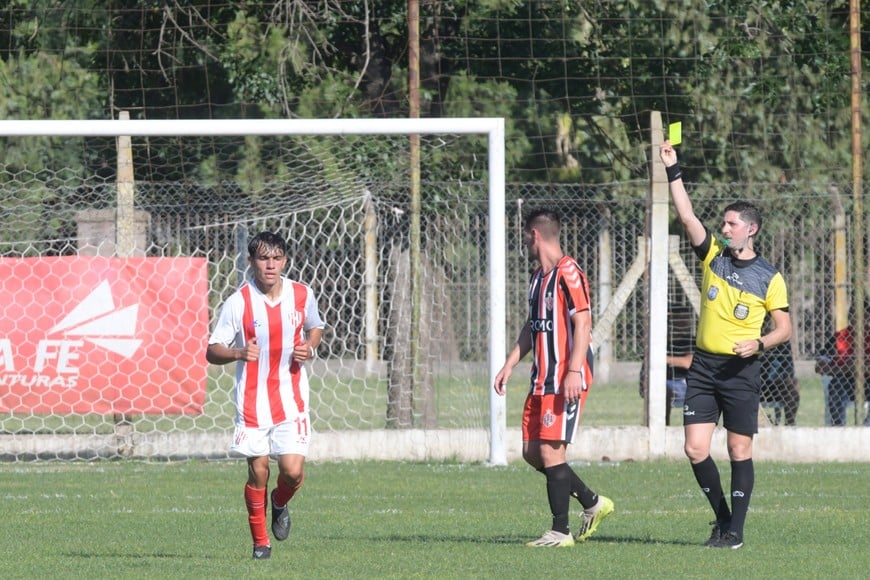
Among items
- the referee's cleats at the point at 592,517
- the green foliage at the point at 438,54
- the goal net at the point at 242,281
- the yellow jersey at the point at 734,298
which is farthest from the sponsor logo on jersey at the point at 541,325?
the green foliage at the point at 438,54

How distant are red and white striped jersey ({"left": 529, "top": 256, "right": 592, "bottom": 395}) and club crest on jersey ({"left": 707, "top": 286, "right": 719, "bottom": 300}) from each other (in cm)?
69

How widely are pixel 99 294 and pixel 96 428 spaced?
4.89ft

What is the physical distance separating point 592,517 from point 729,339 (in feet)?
4.31

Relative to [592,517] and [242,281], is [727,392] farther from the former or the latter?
[242,281]

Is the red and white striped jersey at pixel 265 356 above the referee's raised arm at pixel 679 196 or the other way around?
the other way around

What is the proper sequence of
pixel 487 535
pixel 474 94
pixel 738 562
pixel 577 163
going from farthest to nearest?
1. pixel 577 163
2. pixel 474 94
3. pixel 487 535
4. pixel 738 562

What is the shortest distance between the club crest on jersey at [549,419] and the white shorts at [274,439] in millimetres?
1361

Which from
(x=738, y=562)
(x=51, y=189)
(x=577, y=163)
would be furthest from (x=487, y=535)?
(x=577, y=163)

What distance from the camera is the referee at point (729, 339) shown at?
862 centimetres

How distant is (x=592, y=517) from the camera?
893 cm

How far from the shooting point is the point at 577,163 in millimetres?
22062

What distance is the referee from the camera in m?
8.62

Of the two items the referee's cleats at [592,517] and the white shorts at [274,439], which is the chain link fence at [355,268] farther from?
the white shorts at [274,439]

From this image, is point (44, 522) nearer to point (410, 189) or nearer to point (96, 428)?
point (96, 428)
